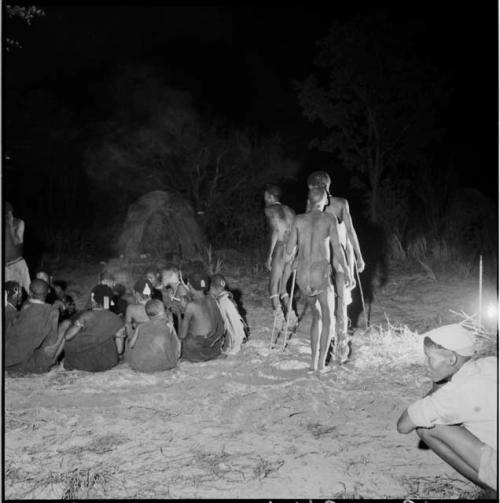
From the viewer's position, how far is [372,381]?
5582mm

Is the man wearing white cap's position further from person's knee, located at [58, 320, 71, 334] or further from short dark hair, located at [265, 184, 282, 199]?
short dark hair, located at [265, 184, 282, 199]

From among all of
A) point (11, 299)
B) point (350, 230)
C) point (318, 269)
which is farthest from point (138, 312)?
point (350, 230)

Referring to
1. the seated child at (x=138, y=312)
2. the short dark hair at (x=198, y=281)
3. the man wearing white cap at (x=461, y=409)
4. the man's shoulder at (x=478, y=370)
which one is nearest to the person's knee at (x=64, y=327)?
the seated child at (x=138, y=312)

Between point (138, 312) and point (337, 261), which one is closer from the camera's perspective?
point (337, 261)

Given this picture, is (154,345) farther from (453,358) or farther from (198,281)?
(453,358)

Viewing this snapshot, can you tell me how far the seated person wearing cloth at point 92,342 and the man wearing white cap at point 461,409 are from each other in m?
3.58

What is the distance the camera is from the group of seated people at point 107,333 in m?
5.80

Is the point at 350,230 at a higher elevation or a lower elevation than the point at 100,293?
higher

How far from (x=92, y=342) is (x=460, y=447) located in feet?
12.8

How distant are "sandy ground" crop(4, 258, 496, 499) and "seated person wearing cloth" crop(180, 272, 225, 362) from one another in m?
0.19

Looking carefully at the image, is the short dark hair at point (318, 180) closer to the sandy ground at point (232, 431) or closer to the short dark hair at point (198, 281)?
the short dark hair at point (198, 281)

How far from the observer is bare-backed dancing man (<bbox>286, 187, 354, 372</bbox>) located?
583cm

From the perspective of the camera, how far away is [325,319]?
5863 mm

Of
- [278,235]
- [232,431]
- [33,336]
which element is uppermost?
[278,235]
